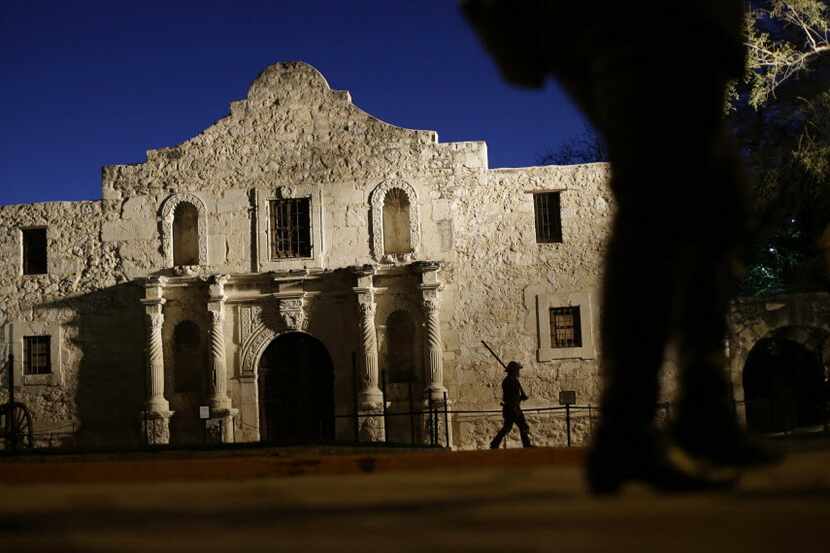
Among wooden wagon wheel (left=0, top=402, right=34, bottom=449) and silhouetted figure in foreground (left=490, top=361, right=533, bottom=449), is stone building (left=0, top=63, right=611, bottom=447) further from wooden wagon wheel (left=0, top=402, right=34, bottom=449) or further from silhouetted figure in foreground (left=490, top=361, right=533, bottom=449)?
silhouetted figure in foreground (left=490, top=361, right=533, bottom=449)

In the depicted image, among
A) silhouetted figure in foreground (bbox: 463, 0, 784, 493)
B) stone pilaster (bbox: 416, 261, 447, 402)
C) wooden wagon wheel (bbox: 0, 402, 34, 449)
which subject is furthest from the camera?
stone pilaster (bbox: 416, 261, 447, 402)

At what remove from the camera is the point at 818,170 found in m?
15.1

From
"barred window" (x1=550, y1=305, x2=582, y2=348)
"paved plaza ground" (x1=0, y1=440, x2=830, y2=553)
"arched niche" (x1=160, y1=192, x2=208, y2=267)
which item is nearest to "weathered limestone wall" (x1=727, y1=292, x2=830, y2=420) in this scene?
"barred window" (x1=550, y1=305, x2=582, y2=348)

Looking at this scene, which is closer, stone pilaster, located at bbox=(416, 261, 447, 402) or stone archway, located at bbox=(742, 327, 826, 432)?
stone pilaster, located at bbox=(416, 261, 447, 402)

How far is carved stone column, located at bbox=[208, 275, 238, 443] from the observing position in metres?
17.2

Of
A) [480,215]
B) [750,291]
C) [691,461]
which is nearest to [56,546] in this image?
[691,461]

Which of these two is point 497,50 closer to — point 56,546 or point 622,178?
point 622,178

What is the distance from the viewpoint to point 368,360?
1727 cm

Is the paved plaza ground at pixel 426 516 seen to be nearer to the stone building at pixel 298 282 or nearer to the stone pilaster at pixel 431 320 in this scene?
the stone pilaster at pixel 431 320

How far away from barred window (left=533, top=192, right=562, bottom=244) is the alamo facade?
38 mm

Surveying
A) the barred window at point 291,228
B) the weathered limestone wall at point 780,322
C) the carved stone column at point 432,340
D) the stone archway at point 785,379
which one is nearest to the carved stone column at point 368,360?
the carved stone column at point 432,340

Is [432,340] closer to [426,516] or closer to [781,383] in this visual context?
[781,383]

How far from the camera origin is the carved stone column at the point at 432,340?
16.7 m

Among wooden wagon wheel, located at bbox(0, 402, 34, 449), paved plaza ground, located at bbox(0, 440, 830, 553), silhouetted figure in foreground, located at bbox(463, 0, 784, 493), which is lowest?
wooden wagon wheel, located at bbox(0, 402, 34, 449)
